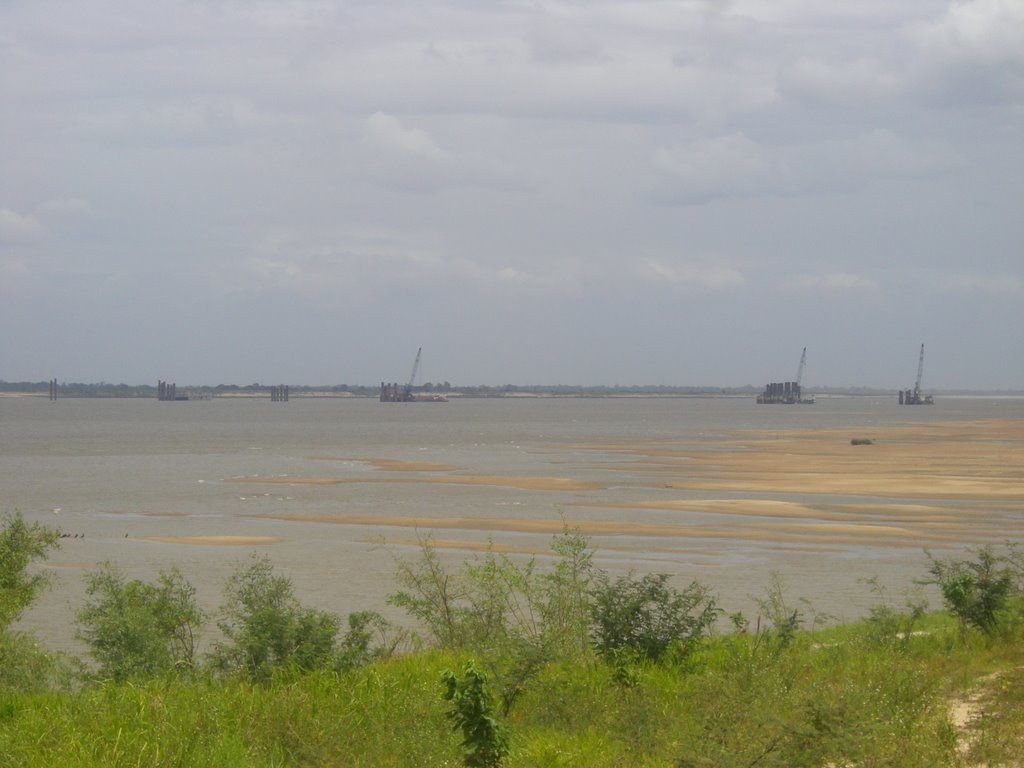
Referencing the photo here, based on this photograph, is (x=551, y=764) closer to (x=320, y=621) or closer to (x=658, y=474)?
(x=320, y=621)

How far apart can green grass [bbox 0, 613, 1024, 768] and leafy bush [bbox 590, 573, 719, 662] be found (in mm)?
252

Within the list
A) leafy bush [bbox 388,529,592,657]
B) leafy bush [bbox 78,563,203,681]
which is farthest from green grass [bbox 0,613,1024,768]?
leafy bush [bbox 78,563,203,681]

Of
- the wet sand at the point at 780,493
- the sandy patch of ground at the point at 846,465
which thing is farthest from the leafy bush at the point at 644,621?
the sandy patch of ground at the point at 846,465

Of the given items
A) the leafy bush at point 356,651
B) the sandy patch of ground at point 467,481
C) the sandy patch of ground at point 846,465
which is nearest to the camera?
the leafy bush at point 356,651

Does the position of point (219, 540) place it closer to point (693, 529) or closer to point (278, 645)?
point (693, 529)

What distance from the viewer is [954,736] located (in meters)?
8.30

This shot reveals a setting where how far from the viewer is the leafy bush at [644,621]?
37.6 ft

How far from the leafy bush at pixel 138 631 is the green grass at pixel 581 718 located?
148cm

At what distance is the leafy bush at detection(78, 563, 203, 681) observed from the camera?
12.3 meters

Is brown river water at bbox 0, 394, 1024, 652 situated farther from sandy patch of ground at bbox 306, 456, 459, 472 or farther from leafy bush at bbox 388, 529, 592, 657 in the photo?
leafy bush at bbox 388, 529, 592, 657

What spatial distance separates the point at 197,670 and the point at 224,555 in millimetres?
17463

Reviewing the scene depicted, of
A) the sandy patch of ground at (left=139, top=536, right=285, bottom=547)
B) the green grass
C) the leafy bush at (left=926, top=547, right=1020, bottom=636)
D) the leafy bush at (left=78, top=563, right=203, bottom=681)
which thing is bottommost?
the sandy patch of ground at (left=139, top=536, right=285, bottom=547)

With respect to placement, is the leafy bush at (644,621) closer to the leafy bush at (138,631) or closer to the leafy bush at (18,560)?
the leafy bush at (138,631)

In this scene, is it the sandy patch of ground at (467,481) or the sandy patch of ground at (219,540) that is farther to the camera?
the sandy patch of ground at (467,481)
